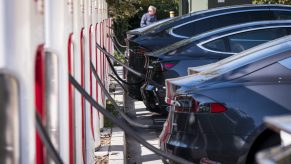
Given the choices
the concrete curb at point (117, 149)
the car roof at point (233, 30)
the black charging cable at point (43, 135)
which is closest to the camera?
the black charging cable at point (43, 135)

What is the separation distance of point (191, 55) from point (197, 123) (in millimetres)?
3589

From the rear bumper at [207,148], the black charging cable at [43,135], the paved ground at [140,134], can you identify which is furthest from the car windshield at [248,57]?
the black charging cable at [43,135]

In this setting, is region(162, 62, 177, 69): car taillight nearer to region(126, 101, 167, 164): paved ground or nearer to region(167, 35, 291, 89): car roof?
region(126, 101, 167, 164): paved ground

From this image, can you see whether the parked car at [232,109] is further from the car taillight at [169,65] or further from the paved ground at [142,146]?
the car taillight at [169,65]

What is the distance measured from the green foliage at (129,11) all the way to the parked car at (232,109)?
15.3 meters

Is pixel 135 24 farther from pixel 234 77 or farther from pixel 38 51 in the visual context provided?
pixel 38 51

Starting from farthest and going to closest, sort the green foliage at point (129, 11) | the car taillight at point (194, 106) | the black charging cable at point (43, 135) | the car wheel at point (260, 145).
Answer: the green foliage at point (129, 11) → the car taillight at point (194, 106) → the car wheel at point (260, 145) → the black charging cable at point (43, 135)

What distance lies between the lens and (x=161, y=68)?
9312 mm

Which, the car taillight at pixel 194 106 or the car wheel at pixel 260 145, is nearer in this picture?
the car wheel at pixel 260 145

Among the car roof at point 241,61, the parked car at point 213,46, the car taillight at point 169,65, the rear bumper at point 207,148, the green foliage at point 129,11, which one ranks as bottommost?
the green foliage at point 129,11

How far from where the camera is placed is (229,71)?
5.98 meters

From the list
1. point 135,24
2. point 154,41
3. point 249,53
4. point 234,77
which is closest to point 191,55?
point 154,41

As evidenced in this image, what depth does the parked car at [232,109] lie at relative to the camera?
221 inches

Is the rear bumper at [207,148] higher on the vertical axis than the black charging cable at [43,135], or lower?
lower
